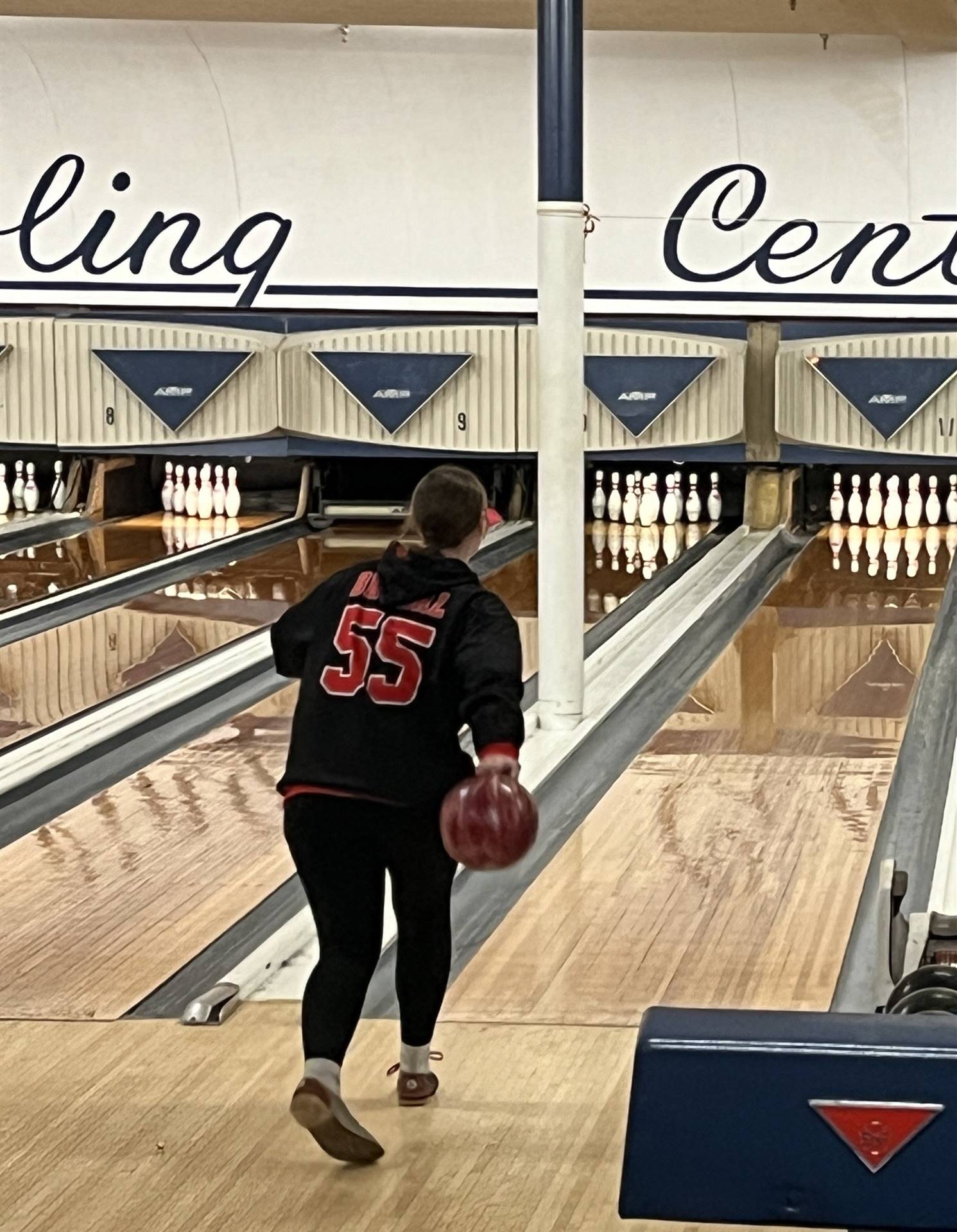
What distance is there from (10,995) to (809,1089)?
6.68ft

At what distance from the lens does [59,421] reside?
9977mm

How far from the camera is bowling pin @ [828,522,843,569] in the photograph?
8.82 meters

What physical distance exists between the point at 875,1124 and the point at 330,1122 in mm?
1020

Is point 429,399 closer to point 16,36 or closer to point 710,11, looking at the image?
point 710,11

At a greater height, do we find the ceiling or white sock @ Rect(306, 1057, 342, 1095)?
the ceiling

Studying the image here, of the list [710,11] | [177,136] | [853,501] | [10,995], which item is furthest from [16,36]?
[10,995]

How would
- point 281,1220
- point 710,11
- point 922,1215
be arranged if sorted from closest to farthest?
point 922,1215, point 281,1220, point 710,11

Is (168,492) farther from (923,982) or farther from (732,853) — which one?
(923,982)

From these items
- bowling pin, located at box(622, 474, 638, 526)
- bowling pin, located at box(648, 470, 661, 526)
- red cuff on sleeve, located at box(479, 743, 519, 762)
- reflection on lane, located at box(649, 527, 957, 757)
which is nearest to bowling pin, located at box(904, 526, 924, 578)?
reflection on lane, located at box(649, 527, 957, 757)

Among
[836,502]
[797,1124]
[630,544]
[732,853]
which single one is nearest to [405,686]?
[797,1124]

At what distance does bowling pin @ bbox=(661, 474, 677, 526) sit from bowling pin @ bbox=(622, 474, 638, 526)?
0.15 meters

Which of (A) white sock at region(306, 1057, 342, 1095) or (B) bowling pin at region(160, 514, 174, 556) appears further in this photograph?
(B) bowling pin at region(160, 514, 174, 556)

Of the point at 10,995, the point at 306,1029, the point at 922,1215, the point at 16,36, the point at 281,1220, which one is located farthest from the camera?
the point at 16,36

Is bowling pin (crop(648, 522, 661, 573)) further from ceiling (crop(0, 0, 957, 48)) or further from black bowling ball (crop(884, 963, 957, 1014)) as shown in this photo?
black bowling ball (crop(884, 963, 957, 1014))
